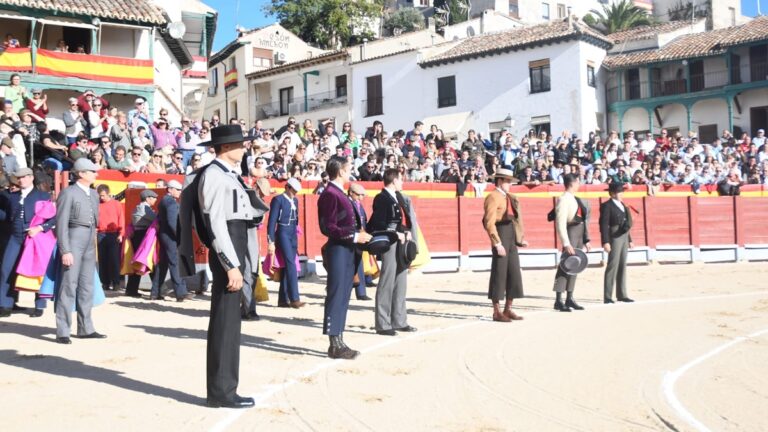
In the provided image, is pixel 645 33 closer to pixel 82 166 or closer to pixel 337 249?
pixel 337 249

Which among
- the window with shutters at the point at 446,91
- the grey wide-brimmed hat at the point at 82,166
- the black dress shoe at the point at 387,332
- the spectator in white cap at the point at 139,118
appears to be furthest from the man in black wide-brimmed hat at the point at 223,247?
the window with shutters at the point at 446,91

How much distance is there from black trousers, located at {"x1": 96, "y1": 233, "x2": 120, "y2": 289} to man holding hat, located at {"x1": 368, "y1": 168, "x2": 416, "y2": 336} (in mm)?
5112

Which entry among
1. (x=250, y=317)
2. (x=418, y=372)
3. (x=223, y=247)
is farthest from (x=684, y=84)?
(x=223, y=247)

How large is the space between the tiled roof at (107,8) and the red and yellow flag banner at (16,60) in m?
1.48

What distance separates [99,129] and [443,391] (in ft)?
42.2

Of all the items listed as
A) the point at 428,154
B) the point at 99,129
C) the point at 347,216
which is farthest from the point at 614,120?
the point at 347,216

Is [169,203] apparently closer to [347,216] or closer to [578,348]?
[347,216]

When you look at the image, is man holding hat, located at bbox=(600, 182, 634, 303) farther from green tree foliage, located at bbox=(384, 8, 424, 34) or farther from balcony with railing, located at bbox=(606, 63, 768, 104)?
green tree foliage, located at bbox=(384, 8, 424, 34)

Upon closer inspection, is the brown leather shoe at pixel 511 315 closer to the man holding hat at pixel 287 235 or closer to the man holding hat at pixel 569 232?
the man holding hat at pixel 569 232

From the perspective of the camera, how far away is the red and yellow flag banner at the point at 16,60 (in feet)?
77.9

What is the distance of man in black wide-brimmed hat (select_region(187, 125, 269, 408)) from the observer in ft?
17.2

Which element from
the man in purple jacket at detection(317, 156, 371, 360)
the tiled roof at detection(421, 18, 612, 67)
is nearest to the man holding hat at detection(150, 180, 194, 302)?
the man in purple jacket at detection(317, 156, 371, 360)

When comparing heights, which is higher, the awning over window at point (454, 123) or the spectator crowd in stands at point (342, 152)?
the awning over window at point (454, 123)

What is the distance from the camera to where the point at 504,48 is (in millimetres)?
36875
